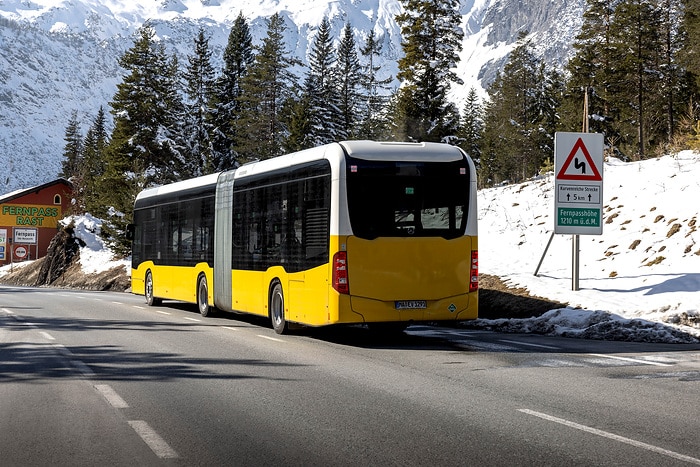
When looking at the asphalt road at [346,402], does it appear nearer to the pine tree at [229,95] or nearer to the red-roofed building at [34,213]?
the pine tree at [229,95]

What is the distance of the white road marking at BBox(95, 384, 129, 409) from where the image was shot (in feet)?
27.6

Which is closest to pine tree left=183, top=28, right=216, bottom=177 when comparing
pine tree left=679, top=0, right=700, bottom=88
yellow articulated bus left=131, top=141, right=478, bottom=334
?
pine tree left=679, top=0, right=700, bottom=88

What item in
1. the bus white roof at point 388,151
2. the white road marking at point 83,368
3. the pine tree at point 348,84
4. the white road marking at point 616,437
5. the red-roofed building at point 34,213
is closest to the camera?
the white road marking at point 616,437

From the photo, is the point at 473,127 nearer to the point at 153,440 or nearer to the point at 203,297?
the point at 203,297

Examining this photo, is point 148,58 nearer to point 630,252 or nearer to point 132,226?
point 132,226

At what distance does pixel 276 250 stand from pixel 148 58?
58214 mm

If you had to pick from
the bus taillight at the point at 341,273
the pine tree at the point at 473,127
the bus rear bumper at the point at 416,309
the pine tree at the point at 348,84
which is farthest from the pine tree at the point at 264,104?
the bus taillight at the point at 341,273

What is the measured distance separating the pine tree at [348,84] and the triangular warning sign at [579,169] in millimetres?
59258

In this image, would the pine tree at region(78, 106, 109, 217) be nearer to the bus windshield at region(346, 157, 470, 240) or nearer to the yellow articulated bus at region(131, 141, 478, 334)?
the yellow articulated bus at region(131, 141, 478, 334)

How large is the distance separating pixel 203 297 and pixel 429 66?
38053 mm

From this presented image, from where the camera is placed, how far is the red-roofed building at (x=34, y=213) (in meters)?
91.2

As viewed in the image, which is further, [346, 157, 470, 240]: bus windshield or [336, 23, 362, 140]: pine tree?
[336, 23, 362, 140]: pine tree

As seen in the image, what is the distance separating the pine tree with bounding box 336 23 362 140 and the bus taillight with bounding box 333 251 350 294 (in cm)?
6459

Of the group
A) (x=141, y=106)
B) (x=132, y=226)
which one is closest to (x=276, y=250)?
(x=132, y=226)
